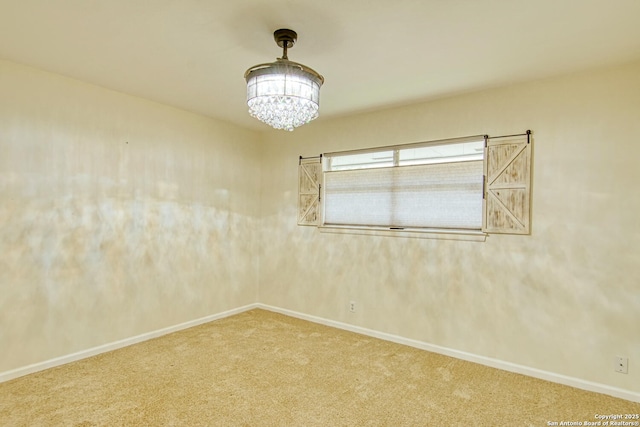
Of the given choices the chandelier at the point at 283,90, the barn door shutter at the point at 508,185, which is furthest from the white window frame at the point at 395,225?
the chandelier at the point at 283,90

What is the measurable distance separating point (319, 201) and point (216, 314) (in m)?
2.01

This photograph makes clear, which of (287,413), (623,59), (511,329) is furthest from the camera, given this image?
(511,329)

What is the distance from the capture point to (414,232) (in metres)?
3.73

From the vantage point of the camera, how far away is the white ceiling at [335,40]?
204 centimetres

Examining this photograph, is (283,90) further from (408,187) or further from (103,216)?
(103,216)

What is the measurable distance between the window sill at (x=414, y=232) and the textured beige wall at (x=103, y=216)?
58.4 inches

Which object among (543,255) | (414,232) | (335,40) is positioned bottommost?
(543,255)

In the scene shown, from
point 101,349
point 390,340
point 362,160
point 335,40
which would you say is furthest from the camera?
point 362,160

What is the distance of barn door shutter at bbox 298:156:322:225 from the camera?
14.8 ft

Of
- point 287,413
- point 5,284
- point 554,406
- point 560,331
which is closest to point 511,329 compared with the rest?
point 560,331

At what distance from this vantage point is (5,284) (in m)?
2.85

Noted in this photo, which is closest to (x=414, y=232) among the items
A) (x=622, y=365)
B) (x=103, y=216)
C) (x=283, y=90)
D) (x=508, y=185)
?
(x=508, y=185)

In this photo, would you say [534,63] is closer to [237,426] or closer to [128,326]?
[237,426]

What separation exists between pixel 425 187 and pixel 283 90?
83.4 inches
